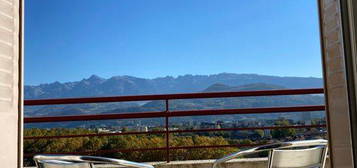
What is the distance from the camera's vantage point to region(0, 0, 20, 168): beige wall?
158 cm

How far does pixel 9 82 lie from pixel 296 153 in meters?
1.26

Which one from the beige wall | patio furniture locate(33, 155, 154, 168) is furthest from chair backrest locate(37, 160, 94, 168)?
the beige wall

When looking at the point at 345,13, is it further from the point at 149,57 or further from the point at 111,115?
the point at 149,57

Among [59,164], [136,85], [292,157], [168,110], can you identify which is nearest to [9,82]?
[59,164]

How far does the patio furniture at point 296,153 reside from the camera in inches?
61.6

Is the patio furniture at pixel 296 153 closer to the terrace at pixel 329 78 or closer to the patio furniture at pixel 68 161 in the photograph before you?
the terrace at pixel 329 78

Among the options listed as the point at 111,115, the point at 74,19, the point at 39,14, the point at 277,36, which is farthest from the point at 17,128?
the point at 277,36

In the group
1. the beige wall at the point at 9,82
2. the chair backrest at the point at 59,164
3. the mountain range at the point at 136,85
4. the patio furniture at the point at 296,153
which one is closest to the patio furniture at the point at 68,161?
the chair backrest at the point at 59,164

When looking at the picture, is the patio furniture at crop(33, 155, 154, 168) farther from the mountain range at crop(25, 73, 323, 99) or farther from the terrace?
the mountain range at crop(25, 73, 323, 99)

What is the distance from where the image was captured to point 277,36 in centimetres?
5962

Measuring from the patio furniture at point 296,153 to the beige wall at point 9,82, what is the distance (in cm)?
107

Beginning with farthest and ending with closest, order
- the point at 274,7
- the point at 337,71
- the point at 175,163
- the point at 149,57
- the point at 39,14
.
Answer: the point at 274,7, the point at 149,57, the point at 39,14, the point at 175,163, the point at 337,71

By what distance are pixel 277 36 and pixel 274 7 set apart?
462 centimetres

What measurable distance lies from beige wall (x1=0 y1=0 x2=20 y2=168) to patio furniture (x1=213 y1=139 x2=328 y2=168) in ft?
3.50
